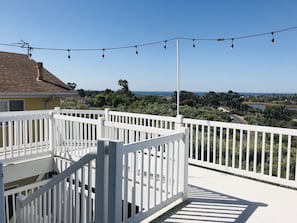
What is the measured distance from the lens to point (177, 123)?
504cm

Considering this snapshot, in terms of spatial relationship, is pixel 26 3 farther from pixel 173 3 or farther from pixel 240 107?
pixel 240 107

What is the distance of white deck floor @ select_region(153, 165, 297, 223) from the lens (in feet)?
9.43

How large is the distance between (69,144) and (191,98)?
13.1 metres

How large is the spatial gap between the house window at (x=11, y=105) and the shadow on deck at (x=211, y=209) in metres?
8.25

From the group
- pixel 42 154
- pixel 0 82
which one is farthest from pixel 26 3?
pixel 42 154

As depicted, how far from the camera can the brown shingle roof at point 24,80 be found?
9.60 metres

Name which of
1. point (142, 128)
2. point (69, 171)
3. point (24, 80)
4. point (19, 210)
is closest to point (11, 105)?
point (24, 80)

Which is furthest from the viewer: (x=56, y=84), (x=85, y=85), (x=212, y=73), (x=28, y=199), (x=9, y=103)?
(x=85, y=85)

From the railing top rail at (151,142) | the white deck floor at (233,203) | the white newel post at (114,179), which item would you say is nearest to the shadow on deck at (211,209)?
the white deck floor at (233,203)

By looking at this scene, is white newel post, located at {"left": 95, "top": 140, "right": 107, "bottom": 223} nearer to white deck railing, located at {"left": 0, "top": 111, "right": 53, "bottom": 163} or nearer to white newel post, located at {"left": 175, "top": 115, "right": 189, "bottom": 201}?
white newel post, located at {"left": 175, "top": 115, "right": 189, "bottom": 201}

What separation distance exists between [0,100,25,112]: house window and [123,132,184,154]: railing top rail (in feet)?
27.3

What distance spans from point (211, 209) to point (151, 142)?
121 cm

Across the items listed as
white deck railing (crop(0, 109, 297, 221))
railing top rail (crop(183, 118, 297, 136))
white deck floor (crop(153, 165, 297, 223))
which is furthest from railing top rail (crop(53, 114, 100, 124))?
white deck floor (crop(153, 165, 297, 223))

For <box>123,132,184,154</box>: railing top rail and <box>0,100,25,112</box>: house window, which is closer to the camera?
<box>123,132,184,154</box>: railing top rail
